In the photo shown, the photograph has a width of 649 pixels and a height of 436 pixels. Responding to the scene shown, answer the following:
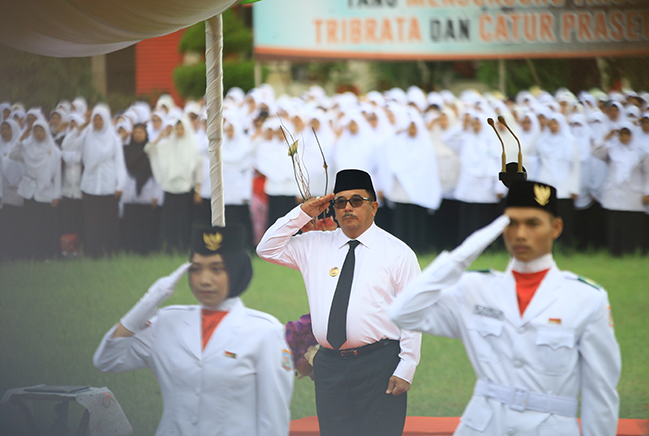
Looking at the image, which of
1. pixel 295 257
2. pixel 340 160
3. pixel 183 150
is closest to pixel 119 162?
pixel 183 150

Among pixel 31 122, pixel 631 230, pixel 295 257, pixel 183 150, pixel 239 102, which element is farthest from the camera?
pixel 239 102

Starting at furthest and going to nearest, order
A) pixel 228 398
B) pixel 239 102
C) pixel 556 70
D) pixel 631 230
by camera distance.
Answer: pixel 239 102 < pixel 556 70 < pixel 631 230 < pixel 228 398

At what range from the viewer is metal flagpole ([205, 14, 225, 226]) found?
314cm

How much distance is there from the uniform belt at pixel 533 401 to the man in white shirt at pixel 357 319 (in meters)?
0.58

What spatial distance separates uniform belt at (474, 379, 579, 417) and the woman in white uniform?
80 centimetres

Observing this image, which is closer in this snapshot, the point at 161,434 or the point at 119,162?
the point at 161,434

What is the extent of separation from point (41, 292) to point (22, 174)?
35.5 inches

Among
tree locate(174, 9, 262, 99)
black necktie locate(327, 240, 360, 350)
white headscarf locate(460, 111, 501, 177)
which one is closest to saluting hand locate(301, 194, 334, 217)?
black necktie locate(327, 240, 360, 350)

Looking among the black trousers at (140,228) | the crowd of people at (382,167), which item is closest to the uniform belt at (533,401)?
the crowd of people at (382,167)

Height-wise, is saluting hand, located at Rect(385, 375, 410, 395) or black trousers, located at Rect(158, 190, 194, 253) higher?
black trousers, located at Rect(158, 190, 194, 253)

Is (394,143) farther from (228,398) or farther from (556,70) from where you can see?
(228,398)

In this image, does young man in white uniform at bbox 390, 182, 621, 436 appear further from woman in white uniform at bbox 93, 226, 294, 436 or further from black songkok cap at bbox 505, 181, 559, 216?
woman in white uniform at bbox 93, 226, 294, 436

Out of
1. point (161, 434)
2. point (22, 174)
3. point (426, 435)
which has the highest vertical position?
point (22, 174)

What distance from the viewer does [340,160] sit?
28.8 feet
